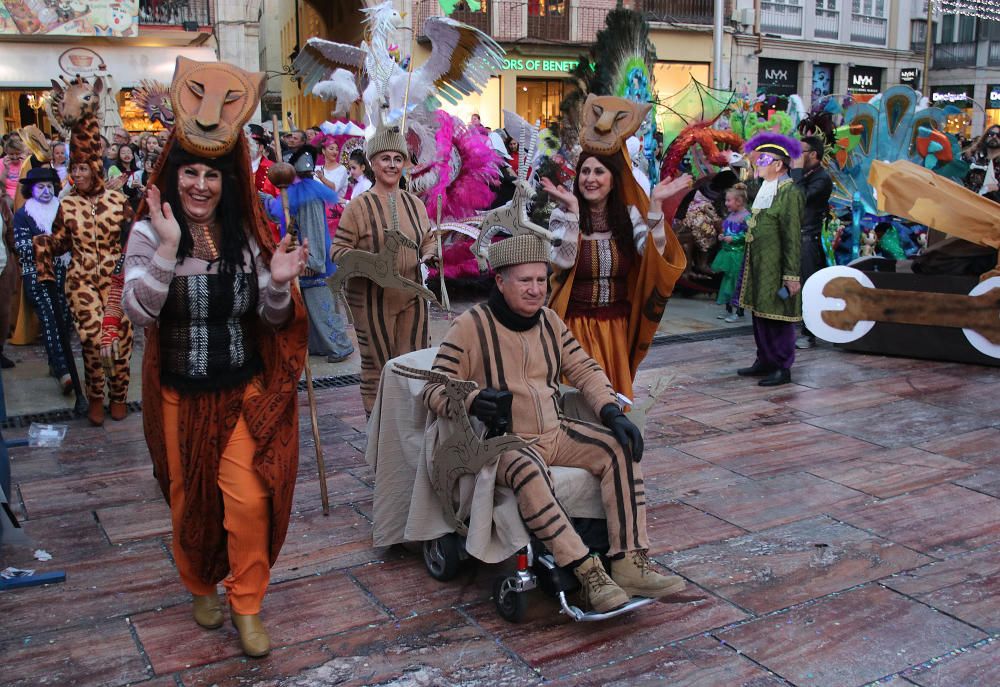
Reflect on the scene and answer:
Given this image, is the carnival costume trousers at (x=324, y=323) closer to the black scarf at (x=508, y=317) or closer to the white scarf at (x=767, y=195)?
the white scarf at (x=767, y=195)

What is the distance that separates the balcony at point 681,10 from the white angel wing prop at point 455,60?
19.5m

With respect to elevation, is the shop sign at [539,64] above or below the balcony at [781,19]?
below

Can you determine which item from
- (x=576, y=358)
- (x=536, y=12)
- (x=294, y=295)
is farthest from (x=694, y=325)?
(x=536, y=12)

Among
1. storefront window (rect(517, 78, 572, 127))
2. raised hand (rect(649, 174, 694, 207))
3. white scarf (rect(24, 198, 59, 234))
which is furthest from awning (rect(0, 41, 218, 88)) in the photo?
raised hand (rect(649, 174, 694, 207))

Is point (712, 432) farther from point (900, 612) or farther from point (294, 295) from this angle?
point (294, 295)

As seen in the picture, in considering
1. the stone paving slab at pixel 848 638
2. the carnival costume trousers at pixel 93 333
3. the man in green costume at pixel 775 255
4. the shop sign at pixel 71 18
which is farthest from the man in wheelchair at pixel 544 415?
the shop sign at pixel 71 18

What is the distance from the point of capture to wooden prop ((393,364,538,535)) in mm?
3549

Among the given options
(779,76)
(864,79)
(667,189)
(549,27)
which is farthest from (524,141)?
(864,79)

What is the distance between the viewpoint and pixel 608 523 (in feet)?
11.8

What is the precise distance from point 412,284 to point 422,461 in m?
1.26

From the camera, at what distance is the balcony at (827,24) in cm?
2859

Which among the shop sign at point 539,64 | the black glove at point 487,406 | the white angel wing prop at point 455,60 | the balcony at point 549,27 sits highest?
the balcony at point 549,27

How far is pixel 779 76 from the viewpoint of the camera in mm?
27984

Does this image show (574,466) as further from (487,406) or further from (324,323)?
(324,323)
